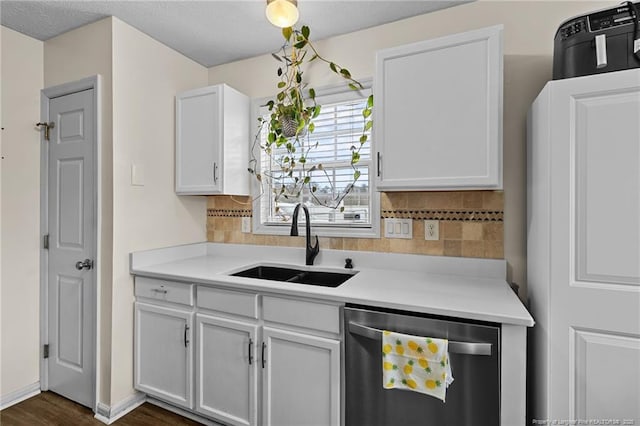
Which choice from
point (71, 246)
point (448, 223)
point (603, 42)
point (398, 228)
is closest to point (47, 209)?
point (71, 246)

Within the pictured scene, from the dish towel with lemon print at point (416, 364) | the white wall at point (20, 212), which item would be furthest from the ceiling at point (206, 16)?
the dish towel with lemon print at point (416, 364)

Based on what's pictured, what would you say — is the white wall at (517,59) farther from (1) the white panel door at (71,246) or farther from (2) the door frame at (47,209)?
(1) the white panel door at (71,246)

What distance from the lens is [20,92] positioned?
219cm

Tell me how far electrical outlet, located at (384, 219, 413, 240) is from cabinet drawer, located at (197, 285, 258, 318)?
0.90m

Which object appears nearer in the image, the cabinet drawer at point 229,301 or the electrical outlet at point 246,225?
the cabinet drawer at point 229,301

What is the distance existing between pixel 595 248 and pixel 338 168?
145 cm

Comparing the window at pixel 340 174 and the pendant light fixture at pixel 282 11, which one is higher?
the pendant light fixture at pixel 282 11

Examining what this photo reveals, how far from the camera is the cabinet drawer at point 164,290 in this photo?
1.93 meters

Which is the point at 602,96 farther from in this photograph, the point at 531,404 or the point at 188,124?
the point at 188,124

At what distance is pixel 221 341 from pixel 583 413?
1.63 meters

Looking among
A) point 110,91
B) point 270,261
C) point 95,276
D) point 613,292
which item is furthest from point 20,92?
point 613,292

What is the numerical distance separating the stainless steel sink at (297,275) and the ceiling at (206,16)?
1566 millimetres

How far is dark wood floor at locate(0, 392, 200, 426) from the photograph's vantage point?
197 cm

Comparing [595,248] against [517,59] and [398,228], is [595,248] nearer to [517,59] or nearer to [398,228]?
[398,228]
